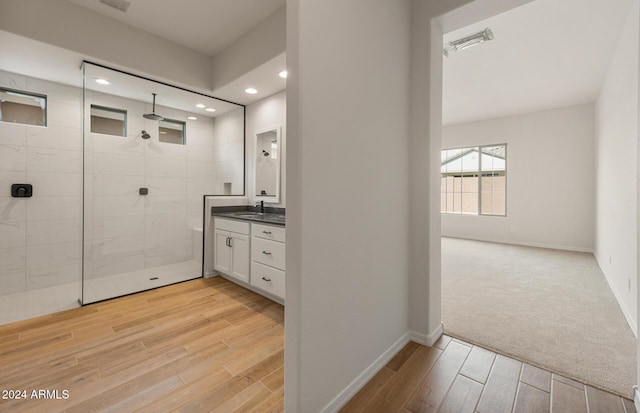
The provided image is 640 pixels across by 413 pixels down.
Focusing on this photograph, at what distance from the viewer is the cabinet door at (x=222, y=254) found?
3.36m

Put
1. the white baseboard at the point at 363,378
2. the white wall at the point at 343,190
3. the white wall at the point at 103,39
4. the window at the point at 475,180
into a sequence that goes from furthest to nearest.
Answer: the window at the point at 475,180
the white wall at the point at 103,39
the white baseboard at the point at 363,378
the white wall at the point at 343,190

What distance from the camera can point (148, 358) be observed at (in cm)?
184

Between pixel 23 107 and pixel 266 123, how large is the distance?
2.68 meters

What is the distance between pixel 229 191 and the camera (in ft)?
12.9

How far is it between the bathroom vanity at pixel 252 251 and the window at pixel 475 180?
5.15 metres

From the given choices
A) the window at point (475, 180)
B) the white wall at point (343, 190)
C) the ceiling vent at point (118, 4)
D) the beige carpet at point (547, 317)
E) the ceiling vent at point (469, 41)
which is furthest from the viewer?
the window at point (475, 180)

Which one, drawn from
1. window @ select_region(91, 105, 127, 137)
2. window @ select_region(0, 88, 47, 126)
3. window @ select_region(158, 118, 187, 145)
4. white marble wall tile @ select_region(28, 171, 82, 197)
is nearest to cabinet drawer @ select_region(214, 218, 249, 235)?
window @ select_region(158, 118, 187, 145)

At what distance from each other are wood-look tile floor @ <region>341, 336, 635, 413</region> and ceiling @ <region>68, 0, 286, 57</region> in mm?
3232

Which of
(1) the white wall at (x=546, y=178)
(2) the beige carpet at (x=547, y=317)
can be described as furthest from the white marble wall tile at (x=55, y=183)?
(1) the white wall at (x=546, y=178)

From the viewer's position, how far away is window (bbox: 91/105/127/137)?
2.91 m

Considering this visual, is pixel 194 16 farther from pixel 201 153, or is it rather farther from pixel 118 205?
pixel 118 205

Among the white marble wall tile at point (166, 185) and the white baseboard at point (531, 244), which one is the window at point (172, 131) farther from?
the white baseboard at point (531, 244)

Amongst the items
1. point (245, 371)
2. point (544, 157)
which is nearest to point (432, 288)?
point (245, 371)

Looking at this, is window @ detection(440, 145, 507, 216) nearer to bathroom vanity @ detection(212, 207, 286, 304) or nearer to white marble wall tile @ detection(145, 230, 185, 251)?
bathroom vanity @ detection(212, 207, 286, 304)
